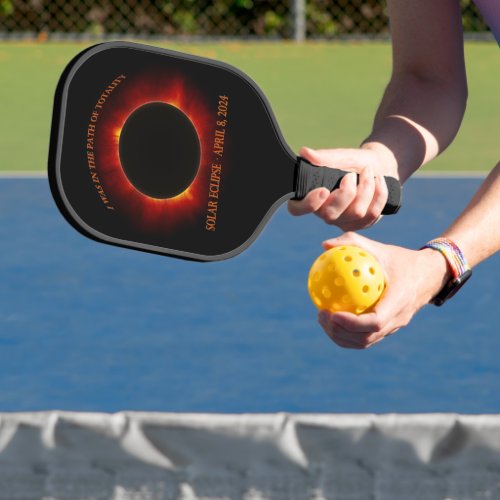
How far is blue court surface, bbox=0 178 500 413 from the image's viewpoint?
4.20 metres

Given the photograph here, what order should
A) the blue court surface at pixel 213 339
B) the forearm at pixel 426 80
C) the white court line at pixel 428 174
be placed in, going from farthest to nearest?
the white court line at pixel 428 174, the blue court surface at pixel 213 339, the forearm at pixel 426 80

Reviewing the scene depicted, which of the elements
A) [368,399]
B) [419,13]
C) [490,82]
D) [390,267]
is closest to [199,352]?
[368,399]

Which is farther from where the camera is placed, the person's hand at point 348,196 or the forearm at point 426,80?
the forearm at point 426,80

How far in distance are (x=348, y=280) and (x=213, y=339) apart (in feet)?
8.66

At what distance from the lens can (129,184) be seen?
231 cm

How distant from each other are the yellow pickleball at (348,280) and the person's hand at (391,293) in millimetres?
20

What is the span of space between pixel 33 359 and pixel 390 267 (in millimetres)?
2567

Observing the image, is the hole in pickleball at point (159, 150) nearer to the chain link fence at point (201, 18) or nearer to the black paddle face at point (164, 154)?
the black paddle face at point (164, 154)

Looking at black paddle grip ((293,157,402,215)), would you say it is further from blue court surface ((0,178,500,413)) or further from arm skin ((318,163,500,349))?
blue court surface ((0,178,500,413))

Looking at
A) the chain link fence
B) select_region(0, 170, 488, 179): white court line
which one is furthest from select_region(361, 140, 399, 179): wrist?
the chain link fence

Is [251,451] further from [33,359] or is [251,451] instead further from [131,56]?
[33,359]

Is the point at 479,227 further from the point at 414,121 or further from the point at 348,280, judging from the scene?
the point at 414,121

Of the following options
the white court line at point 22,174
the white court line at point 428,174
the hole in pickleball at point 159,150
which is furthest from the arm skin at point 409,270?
the white court line at point 22,174

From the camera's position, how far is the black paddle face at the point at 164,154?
2.24 metres
